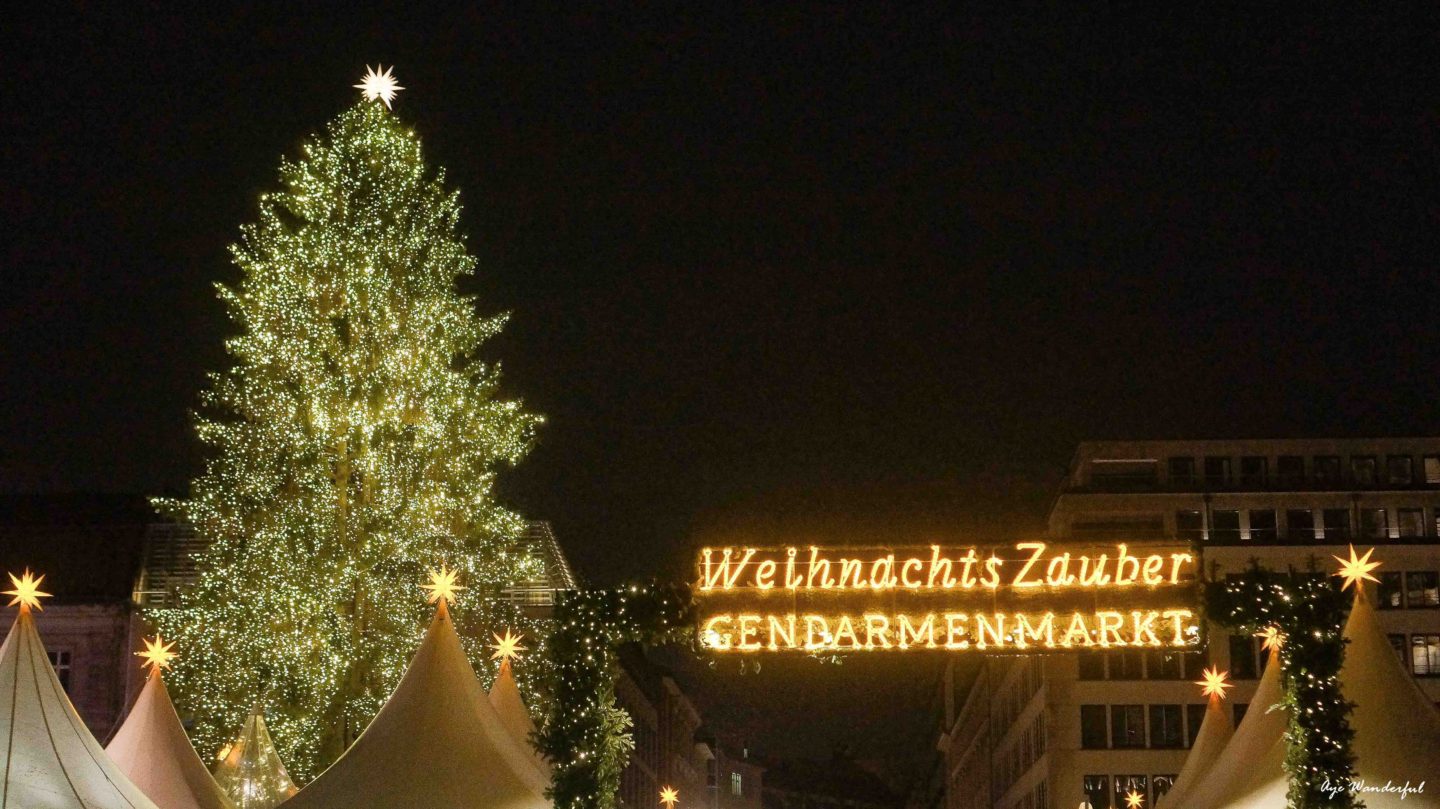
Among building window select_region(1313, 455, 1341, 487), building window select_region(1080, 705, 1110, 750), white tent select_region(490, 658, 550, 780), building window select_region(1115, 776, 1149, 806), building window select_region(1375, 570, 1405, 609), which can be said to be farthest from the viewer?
building window select_region(1313, 455, 1341, 487)

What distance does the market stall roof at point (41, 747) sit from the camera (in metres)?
20.6

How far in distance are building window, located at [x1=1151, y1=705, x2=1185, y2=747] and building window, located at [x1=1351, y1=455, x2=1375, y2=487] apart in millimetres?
13996

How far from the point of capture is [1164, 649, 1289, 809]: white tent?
22656 mm

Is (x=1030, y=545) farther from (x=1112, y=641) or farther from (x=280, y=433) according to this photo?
(x=280, y=433)

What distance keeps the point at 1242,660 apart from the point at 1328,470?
1033cm

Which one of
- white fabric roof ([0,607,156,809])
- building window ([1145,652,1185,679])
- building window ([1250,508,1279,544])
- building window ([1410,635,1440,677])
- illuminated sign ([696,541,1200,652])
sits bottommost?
white fabric roof ([0,607,156,809])

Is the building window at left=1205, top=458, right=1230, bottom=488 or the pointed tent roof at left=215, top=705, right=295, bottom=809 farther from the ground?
the building window at left=1205, top=458, right=1230, bottom=488

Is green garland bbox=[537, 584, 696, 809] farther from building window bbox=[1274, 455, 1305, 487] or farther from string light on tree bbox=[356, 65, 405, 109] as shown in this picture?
building window bbox=[1274, 455, 1305, 487]

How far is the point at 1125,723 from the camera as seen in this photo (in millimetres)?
78812

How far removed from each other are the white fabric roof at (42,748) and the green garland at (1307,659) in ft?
43.4

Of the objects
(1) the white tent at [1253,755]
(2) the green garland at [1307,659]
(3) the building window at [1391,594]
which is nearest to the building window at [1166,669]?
(3) the building window at [1391,594]

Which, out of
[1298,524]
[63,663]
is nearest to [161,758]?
[63,663]

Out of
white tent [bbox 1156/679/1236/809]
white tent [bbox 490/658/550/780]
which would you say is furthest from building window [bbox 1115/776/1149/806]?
white tent [bbox 490/658/550/780]

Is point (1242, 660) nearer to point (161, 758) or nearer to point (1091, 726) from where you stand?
point (1091, 726)
